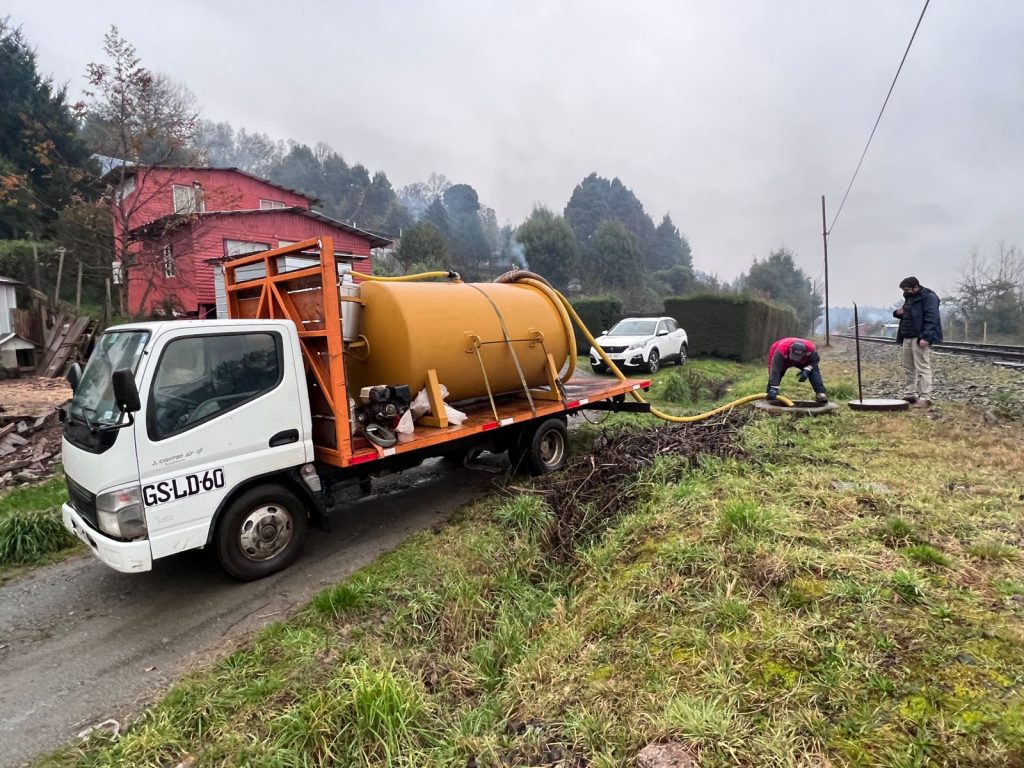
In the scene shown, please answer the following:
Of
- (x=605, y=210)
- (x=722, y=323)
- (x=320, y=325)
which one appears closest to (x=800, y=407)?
(x=320, y=325)

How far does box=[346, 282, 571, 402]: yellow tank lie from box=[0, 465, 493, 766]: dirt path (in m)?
1.54

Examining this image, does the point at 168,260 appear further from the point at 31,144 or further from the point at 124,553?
the point at 124,553

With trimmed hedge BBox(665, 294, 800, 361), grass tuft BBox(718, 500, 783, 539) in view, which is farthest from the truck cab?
trimmed hedge BBox(665, 294, 800, 361)

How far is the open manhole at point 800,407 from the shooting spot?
324 inches

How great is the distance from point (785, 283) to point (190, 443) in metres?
60.3

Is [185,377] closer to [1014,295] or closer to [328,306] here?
[328,306]

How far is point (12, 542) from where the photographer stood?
17.1ft

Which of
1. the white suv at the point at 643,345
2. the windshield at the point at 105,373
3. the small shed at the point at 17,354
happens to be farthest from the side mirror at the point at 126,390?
the small shed at the point at 17,354

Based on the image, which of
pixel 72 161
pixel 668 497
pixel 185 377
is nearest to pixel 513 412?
pixel 668 497

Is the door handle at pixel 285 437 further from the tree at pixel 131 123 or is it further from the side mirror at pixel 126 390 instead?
the tree at pixel 131 123

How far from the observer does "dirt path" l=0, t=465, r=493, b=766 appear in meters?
3.22

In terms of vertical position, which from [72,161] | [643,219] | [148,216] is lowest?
[148,216]

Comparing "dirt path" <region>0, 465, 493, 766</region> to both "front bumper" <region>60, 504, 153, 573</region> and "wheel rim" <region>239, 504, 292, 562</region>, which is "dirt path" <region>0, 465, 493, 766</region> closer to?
"wheel rim" <region>239, 504, 292, 562</region>

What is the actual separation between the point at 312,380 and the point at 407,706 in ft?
9.91
